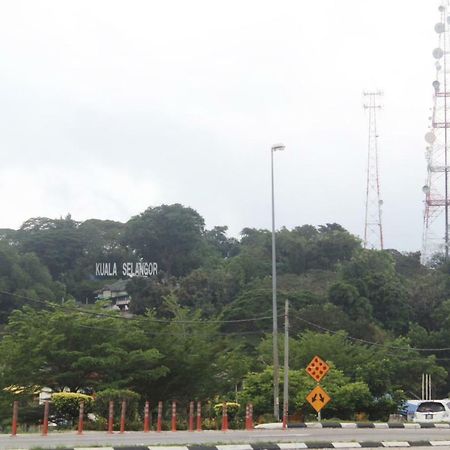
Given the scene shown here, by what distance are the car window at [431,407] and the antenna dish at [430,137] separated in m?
49.6

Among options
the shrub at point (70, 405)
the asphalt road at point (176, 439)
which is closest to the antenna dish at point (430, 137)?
the shrub at point (70, 405)

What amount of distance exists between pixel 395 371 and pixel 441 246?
4649 centimetres

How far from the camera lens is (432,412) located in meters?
36.4

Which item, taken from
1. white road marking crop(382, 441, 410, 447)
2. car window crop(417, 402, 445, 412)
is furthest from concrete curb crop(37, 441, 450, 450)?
car window crop(417, 402, 445, 412)

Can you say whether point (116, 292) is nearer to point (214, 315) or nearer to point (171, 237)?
point (171, 237)

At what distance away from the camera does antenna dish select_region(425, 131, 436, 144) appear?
83625 mm

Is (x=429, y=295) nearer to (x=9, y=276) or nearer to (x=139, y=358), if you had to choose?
(x=9, y=276)

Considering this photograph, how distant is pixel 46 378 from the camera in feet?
112

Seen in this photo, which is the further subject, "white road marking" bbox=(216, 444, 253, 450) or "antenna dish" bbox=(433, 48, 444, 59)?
"antenna dish" bbox=(433, 48, 444, 59)

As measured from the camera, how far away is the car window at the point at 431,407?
36.7 m

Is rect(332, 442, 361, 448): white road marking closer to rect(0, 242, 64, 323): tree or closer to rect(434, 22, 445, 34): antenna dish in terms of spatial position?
rect(0, 242, 64, 323): tree

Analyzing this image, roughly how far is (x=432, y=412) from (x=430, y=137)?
5083cm

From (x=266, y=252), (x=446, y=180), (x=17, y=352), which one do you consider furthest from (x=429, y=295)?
(x=17, y=352)

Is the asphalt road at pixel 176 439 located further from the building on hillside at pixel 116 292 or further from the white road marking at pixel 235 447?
the building on hillside at pixel 116 292
